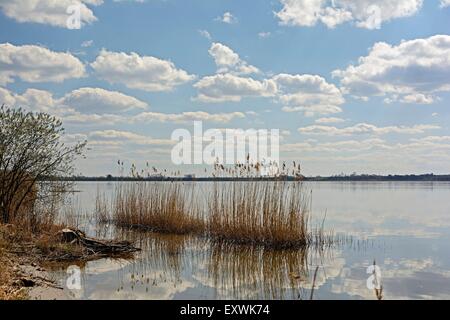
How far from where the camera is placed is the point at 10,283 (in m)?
A: 6.54

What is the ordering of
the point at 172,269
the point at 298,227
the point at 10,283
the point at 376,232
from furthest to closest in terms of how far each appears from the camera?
the point at 376,232 < the point at 298,227 < the point at 172,269 < the point at 10,283

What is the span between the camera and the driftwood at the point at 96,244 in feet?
34.5

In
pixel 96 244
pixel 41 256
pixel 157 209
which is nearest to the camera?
pixel 41 256

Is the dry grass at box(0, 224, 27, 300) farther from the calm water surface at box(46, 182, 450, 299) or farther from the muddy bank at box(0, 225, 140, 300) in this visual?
the calm water surface at box(46, 182, 450, 299)

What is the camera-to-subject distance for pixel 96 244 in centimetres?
1083

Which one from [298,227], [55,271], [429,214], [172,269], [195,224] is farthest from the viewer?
[429,214]

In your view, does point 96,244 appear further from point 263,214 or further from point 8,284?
point 8,284

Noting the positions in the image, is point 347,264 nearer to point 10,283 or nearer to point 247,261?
point 247,261

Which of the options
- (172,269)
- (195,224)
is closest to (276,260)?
(172,269)

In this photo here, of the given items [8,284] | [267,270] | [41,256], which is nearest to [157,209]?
[41,256]

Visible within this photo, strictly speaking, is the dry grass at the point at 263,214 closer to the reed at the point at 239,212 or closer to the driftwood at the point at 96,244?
the reed at the point at 239,212

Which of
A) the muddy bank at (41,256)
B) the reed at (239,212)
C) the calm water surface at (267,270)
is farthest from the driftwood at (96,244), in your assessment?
the reed at (239,212)
